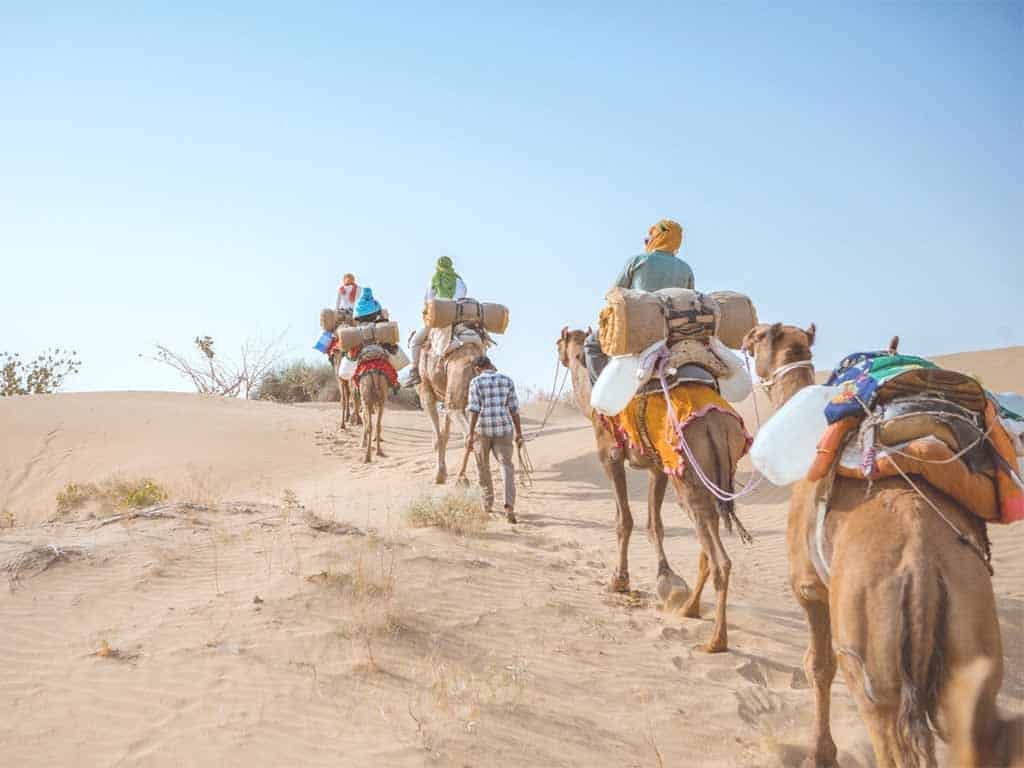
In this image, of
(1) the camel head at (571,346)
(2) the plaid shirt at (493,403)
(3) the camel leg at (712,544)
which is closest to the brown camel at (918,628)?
(3) the camel leg at (712,544)

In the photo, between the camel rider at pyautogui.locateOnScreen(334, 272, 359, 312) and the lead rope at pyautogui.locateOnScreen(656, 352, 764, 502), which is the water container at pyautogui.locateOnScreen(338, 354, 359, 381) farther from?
the lead rope at pyautogui.locateOnScreen(656, 352, 764, 502)

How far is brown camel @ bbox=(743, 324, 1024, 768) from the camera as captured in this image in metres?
2.53

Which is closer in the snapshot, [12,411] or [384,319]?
[384,319]

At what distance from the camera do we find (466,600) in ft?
20.4

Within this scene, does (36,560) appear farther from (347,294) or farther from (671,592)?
(347,294)

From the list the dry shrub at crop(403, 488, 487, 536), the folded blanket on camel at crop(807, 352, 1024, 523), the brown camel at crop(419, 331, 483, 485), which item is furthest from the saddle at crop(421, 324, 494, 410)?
the folded blanket on camel at crop(807, 352, 1024, 523)

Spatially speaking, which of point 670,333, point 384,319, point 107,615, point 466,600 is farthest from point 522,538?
point 384,319

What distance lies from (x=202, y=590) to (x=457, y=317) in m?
7.19

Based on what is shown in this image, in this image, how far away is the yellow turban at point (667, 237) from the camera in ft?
23.8

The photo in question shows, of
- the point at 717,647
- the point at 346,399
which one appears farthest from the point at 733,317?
the point at 346,399

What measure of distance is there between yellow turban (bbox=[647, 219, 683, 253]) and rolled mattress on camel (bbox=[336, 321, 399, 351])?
9.46 metres

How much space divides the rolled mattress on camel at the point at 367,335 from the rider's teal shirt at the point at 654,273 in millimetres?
9485

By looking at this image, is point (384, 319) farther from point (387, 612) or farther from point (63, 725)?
point (63, 725)

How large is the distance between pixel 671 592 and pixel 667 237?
3202mm
